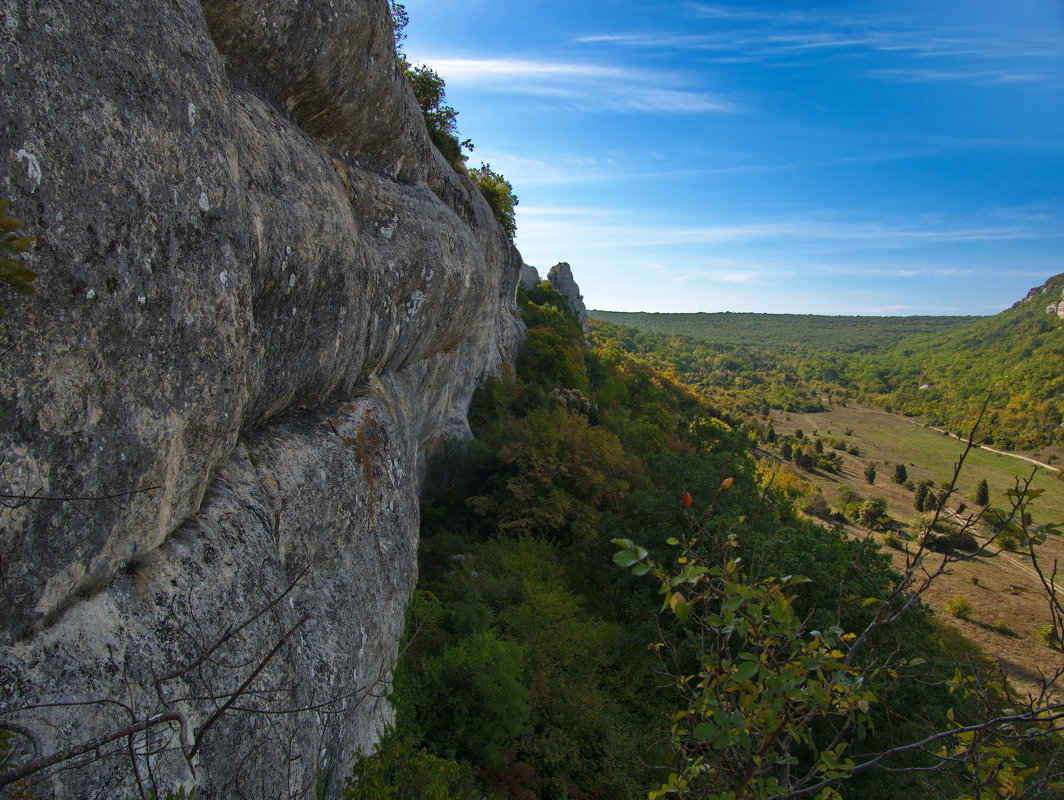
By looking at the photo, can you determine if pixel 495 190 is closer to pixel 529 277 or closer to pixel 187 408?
pixel 187 408

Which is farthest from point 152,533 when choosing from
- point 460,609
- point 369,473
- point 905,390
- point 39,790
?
point 905,390

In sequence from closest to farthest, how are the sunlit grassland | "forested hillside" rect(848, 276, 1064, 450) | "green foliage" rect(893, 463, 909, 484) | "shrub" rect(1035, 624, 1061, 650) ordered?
"shrub" rect(1035, 624, 1061, 650)
the sunlit grassland
"green foliage" rect(893, 463, 909, 484)
"forested hillside" rect(848, 276, 1064, 450)

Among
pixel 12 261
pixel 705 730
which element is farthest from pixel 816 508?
pixel 12 261

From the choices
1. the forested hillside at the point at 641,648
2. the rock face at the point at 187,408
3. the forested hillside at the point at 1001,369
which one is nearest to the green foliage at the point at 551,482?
the forested hillside at the point at 641,648

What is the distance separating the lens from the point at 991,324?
459ft

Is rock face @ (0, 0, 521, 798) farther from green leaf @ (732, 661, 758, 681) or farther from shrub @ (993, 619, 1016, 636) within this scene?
shrub @ (993, 619, 1016, 636)

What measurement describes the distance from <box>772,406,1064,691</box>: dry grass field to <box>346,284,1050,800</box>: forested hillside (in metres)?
0.80

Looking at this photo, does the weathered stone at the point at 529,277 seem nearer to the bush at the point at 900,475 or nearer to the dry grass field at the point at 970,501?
the dry grass field at the point at 970,501

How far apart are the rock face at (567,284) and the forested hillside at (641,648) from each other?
40356mm

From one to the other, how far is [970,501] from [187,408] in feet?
215

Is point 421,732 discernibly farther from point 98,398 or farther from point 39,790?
point 98,398

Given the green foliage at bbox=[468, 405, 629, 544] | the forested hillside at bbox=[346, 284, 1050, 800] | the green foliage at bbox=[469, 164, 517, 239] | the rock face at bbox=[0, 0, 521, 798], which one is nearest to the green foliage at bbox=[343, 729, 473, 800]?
the forested hillside at bbox=[346, 284, 1050, 800]

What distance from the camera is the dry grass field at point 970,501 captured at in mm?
27516

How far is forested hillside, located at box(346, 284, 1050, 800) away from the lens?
2.40 m
